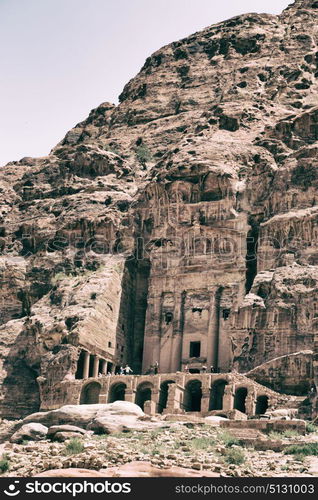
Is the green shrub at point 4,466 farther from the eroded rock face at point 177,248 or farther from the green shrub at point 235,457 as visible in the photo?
the eroded rock face at point 177,248

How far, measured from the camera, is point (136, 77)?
11750cm

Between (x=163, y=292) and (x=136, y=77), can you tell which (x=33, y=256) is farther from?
(x=136, y=77)

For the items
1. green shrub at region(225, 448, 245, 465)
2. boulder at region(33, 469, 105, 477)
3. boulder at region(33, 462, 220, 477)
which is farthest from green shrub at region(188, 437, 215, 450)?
boulder at region(33, 469, 105, 477)

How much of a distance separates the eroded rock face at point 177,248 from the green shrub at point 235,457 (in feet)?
80.2

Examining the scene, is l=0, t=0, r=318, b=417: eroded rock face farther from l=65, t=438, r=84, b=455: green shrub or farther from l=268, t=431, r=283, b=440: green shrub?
Answer: l=65, t=438, r=84, b=455: green shrub

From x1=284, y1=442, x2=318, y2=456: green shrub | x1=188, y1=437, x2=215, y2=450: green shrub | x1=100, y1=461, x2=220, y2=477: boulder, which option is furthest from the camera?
x1=188, y1=437, x2=215, y2=450: green shrub

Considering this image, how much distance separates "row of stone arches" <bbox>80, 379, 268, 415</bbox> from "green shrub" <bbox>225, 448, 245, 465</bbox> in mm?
25755

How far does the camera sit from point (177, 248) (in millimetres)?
80625

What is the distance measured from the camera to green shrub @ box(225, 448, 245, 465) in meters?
37.8

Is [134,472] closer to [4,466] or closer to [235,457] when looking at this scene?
[4,466]

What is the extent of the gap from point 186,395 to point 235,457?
30.2 m

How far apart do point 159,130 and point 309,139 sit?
22621 millimetres

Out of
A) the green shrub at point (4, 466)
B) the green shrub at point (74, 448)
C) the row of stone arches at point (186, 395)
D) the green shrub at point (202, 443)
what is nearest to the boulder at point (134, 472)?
the green shrub at point (4, 466)
